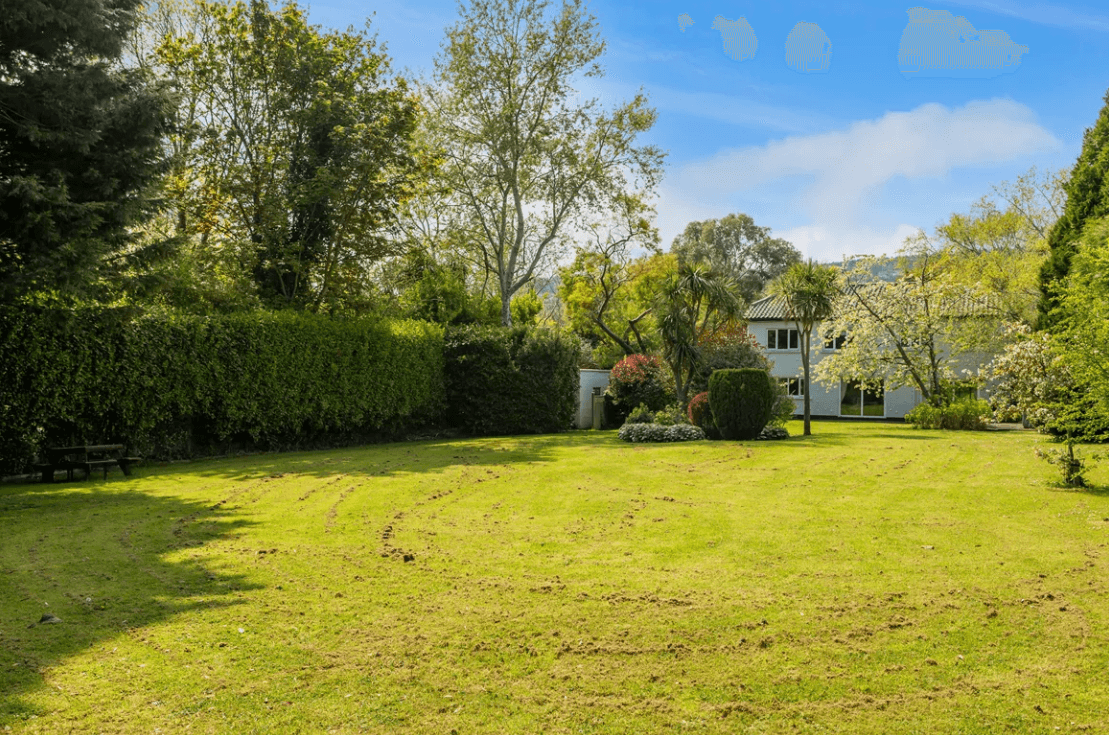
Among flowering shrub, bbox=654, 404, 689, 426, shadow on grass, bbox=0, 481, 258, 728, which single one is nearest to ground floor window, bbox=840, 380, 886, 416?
flowering shrub, bbox=654, 404, 689, 426

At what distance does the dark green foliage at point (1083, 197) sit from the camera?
1628 cm

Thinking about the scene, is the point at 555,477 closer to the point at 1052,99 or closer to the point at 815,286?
the point at 1052,99

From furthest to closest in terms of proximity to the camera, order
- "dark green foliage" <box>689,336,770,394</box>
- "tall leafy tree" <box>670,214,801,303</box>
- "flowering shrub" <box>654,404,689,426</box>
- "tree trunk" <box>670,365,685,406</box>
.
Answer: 1. "tall leafy tree" <box>670,214,801,303</box>
2. "dark green foliage" <box>689,336,770,394</box>
3. "tree trunk" <box>670,365,685,406</box>
4. "flowering shrub" <box>654,404,689,426</box>

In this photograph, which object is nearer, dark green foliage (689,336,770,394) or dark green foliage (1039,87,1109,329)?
dark green foliage (1039,87,1109,329)

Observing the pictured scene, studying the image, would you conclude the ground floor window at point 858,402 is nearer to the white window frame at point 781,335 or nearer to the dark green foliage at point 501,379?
the white window frame at point 781,335

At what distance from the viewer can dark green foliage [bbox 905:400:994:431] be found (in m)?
25.1

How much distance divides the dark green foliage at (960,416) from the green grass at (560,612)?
15.6 meters

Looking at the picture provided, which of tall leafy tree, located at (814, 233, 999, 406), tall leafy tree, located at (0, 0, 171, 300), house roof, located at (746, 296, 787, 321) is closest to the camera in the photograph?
tall leafy tree, located at (0, 0, 171, 300)

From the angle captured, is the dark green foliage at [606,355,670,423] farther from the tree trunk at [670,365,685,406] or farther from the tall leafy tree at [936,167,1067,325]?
the tall leafy tree at [936,167,1067,325]

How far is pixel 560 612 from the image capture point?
547cm

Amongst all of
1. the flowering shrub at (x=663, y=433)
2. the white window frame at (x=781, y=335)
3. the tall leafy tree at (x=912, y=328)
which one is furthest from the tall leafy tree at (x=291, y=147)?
the white window frame at (x=781, y=335)

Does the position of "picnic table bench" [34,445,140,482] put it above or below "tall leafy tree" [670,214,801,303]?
below

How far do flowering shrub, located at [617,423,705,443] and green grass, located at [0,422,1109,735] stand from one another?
905 cm

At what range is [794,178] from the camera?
1661 centimetres
